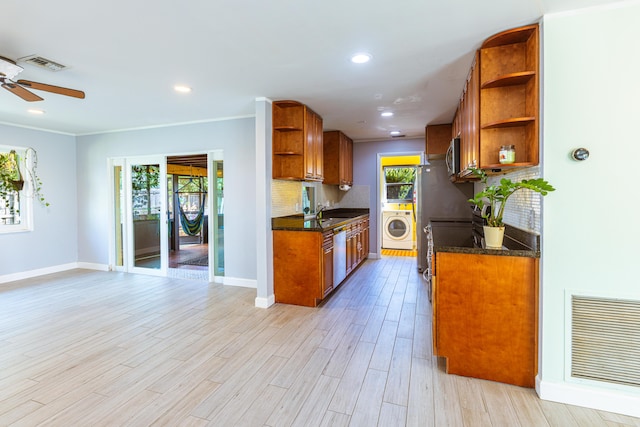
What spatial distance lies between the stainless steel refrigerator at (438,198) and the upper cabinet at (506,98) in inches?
107

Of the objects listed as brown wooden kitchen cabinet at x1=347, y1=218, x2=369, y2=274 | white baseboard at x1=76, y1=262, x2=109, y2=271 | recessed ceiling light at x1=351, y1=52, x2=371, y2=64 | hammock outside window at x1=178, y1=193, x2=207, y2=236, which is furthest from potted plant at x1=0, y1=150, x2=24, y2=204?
recessed ceiling light at x1=351, y1=52, x2=371, y2=64

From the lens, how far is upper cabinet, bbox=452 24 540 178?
2.16 m

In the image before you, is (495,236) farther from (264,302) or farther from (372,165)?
(372,165)

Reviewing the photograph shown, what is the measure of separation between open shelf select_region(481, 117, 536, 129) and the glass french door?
491 cm

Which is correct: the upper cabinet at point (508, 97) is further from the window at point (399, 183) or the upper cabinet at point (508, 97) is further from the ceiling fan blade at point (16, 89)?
the window at point (399, 183)

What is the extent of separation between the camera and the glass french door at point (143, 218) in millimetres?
5383

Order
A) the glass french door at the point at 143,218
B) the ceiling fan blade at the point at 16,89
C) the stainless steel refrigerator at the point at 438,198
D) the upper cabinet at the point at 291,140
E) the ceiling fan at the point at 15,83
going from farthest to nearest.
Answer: the glass french door at the point at 143,218, the stainless steel refrigerator at the point at 438,198, the upper cabinet at the point at 291,140, the ceiling fan blade at the point at 16,89, the ceiling fan at the point at 15,83

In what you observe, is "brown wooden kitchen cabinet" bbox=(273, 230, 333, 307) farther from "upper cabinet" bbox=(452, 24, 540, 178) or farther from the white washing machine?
the white washing machine

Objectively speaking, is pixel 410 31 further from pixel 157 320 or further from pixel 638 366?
pixel 157 320

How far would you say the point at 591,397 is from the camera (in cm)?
195

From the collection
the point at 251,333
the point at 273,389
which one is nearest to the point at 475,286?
the point at 273,389

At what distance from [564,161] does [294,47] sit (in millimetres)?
2018

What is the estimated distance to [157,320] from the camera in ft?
11.2

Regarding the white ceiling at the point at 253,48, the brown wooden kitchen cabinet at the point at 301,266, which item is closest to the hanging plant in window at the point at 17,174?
the white ceiling at the point at 253,48
